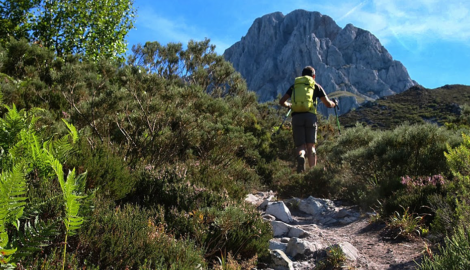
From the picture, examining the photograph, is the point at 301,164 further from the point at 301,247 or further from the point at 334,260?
the point at 334,260

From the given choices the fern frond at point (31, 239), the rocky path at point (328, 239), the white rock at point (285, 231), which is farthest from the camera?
the white rock at point (285, 231)

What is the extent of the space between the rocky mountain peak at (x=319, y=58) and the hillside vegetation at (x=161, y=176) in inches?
4491

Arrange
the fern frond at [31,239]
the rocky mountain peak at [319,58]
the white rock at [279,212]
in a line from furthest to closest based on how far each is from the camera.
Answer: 1. the rocky mountain peak at [319,58]
2. the white rock at [279,212]
3. the fern frond at [31,239]

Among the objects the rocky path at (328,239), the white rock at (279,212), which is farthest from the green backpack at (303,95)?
the white rock at (279,212)

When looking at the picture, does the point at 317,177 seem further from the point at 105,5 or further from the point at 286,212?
the point at 105,5

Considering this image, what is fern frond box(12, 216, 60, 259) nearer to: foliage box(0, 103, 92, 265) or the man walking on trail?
foliage box(0, 103, 92, 265)

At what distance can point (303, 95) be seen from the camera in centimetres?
727

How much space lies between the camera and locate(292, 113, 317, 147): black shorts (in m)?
7.34

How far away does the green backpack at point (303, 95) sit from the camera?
7.27 metres

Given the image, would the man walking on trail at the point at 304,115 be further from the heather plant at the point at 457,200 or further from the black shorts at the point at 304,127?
the heather plant at the point at 457,200

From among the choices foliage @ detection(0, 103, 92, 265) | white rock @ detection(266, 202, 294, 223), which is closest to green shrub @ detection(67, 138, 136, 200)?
foliage @ detection(0, 103, 92, 265)

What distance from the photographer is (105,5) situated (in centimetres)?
1193

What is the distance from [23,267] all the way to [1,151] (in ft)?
4.45

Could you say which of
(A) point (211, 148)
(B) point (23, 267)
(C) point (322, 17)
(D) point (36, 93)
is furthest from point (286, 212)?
(C) point (322, 17)
